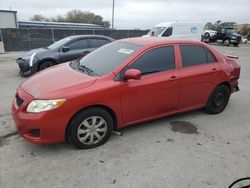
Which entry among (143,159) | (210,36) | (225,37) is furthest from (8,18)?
(143,159)

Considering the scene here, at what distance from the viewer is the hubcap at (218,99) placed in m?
4.88

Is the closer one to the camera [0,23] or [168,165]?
[168,165]

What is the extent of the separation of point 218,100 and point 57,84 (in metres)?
3.25

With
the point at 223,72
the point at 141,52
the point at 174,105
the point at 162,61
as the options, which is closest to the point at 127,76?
the point at 141,52

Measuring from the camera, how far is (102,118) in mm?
3547

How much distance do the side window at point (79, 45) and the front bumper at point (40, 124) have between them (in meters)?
5.38

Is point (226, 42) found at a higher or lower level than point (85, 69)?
lower

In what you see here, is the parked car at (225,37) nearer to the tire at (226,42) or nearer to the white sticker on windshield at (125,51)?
the tire at (226,42)

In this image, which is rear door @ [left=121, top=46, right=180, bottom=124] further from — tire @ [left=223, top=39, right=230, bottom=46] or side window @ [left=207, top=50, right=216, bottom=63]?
tire @ [left=223, top=39, right=230, bottom=46]

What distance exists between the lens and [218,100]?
4938 millimetres

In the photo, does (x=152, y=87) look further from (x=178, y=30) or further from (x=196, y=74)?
(x=178, y=30)

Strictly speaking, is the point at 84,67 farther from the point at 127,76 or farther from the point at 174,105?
the point at 174,105

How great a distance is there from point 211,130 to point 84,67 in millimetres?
2479

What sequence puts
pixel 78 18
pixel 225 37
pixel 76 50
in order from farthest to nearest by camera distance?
pixel 78 18, pixel 225 37, pixel 76 50
